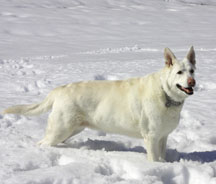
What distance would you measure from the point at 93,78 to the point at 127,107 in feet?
12.8

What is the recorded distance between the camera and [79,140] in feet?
17.2

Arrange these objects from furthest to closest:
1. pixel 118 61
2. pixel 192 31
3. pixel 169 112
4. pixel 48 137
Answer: pixel 192 31 → pixel 118 61 → pixel 48 137 → pixel 169 112

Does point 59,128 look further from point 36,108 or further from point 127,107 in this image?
point 127,107

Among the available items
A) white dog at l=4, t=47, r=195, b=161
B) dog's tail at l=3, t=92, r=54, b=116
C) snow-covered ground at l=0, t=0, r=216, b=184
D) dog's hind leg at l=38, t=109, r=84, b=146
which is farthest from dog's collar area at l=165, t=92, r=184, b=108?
dog's tail at l=3, t=92, r=54, b=116

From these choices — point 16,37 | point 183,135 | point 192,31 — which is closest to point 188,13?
point 192,31

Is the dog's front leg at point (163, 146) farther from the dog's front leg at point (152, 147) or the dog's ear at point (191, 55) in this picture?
the dog's ear at point (191, 55)

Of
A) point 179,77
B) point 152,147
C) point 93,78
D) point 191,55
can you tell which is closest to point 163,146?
point 152,147

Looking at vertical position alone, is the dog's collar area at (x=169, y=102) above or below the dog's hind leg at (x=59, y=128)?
above

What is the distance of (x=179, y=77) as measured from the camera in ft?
13.8

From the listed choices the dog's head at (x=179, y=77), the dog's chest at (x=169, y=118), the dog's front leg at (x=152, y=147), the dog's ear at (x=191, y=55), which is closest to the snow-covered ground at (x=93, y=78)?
the dog's front leg at (x=152, y=147)

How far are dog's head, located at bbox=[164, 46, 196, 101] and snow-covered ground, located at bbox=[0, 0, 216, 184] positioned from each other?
83 cm

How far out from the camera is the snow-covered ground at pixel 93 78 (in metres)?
3.92

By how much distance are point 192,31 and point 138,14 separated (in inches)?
286

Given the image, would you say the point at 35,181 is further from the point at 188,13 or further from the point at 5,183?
the point at 188,13
